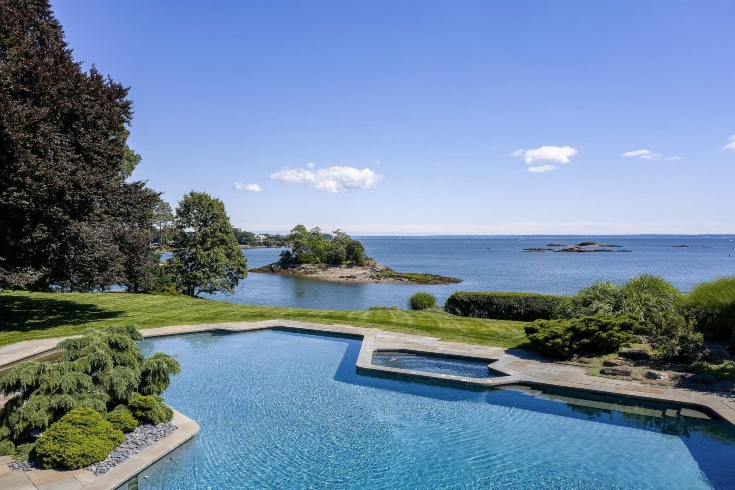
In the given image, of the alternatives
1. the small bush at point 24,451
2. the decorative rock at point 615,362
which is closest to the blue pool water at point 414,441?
the small bush at point 24,451

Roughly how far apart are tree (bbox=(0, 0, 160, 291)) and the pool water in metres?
11.7

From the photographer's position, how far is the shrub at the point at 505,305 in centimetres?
2497

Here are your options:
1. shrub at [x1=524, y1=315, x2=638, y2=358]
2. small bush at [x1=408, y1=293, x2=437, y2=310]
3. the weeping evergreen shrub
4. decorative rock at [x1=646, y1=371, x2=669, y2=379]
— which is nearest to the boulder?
decorative rock at [x1=646, y1=371, x2=669, y2=379]

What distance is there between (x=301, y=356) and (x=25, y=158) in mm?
10859

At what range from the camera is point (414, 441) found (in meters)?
9.06

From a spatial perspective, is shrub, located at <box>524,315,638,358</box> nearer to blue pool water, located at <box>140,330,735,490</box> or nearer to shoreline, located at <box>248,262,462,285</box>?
blue pool water, located at <box>140,330,735,490</box>

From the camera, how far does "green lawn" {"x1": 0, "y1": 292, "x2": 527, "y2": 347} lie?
17.6 metres

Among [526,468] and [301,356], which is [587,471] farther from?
[301,356]

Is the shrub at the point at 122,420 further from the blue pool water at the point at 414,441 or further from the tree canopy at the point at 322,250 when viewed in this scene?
the tree canopy at the point at 322,250

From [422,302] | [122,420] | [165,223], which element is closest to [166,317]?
[122,420]

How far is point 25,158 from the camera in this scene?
45.2 feet

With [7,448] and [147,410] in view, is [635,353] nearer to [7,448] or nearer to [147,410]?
[147,410]

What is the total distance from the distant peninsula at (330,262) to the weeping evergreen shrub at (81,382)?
63.1 meters

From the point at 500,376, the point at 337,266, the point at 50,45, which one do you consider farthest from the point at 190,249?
the point at 337,266
